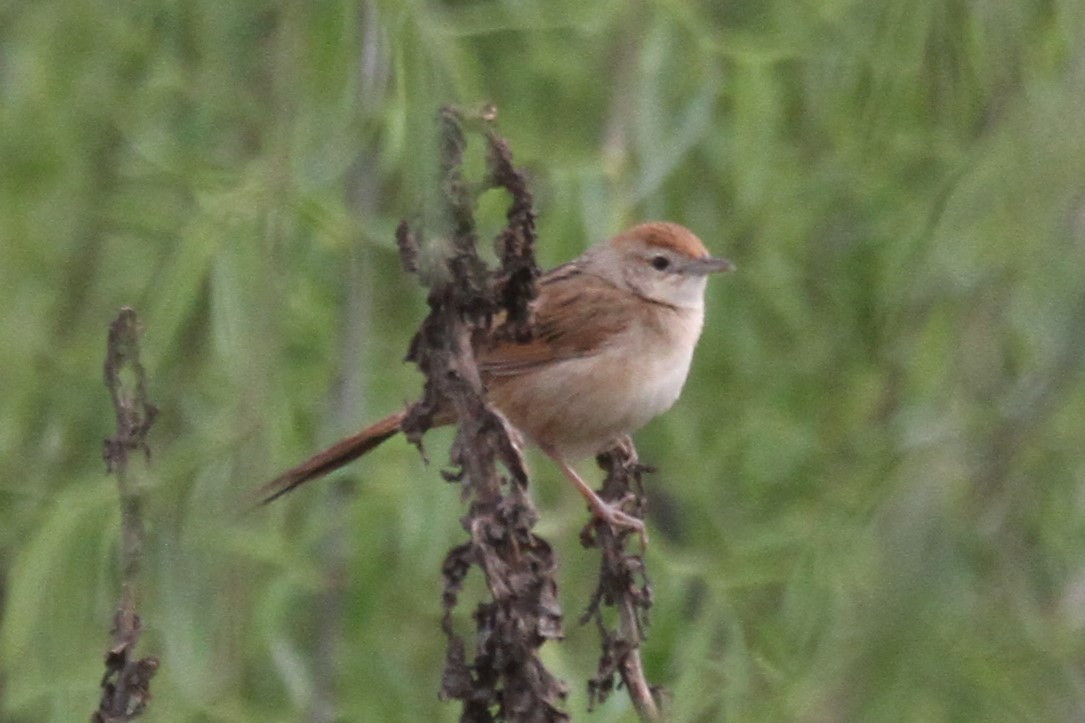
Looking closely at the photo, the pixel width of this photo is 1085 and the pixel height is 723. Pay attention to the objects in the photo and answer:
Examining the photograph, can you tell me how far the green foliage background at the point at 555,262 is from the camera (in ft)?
7.82

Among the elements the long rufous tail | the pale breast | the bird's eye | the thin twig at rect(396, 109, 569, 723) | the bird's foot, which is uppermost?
the bird's eye

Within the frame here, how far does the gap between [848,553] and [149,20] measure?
2367mm

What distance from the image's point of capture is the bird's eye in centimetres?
531

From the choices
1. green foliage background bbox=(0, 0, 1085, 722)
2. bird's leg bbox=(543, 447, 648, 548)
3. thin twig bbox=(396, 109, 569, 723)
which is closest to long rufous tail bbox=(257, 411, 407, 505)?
green foliage background bbox=(0, 0, 1085, 722)

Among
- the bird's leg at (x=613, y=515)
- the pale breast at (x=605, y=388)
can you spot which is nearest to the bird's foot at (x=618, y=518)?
the bird's leg at (x=613, y=515)

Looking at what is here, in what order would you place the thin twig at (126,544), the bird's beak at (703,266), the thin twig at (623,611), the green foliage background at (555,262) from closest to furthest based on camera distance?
the green foliage background at (555,262) → the thin twig at (126,544) → the thin twig at (623,611) → the bird's beak at (703,266)

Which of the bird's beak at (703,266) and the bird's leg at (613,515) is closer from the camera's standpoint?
the bird's leg at (613,515)

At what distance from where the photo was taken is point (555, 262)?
197 inches

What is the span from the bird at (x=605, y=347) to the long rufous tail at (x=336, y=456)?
20.6 inches

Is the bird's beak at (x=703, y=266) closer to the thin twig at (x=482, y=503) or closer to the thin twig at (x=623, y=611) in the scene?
the thin twig at (x=623, y=611)

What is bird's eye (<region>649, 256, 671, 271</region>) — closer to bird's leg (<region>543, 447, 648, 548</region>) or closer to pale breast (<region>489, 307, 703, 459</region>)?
pale breast (<region>489, 307, 703, 459</region>)

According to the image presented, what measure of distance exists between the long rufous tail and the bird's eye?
121 cm

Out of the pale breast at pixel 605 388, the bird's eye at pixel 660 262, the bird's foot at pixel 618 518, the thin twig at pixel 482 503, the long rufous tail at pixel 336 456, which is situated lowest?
the thin twig at pixel 482 503

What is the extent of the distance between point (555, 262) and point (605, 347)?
0.31m
